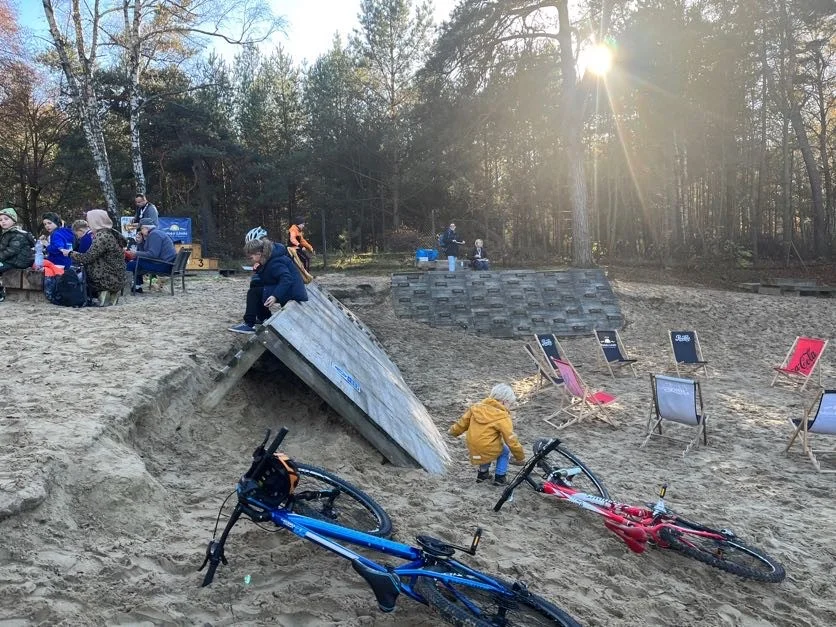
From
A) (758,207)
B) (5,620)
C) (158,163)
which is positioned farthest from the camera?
(158,163)

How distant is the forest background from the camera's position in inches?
711

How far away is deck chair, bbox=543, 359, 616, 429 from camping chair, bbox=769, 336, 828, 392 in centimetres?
353

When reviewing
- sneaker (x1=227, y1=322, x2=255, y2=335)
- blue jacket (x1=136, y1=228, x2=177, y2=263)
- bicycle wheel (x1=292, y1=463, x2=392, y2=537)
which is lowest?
bicycle wheel (x1=292, y1=463, x2=392, y2=537)

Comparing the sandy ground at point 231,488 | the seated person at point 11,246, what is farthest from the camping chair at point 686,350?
the seated person at point 11,246

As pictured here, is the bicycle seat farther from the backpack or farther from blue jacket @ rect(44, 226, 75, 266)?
blue jacket @ rect(44, 226, 75, 266)

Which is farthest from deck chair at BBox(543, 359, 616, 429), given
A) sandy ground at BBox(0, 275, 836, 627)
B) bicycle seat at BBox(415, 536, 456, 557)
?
bicycle seat at BBox(415, 536, 456, 557)

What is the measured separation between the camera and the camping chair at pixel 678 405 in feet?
22.9

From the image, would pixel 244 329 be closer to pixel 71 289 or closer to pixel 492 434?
pixel 492 434

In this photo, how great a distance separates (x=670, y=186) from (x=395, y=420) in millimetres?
19592

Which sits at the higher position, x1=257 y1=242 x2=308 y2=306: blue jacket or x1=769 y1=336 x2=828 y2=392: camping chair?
x1=257 y1=242 x2=308 y2=306: blue jacket

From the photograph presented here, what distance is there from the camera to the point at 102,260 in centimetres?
842

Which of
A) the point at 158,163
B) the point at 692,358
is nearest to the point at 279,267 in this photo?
the point at 692,358

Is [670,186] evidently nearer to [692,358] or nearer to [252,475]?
[692,358]

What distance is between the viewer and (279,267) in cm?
660
